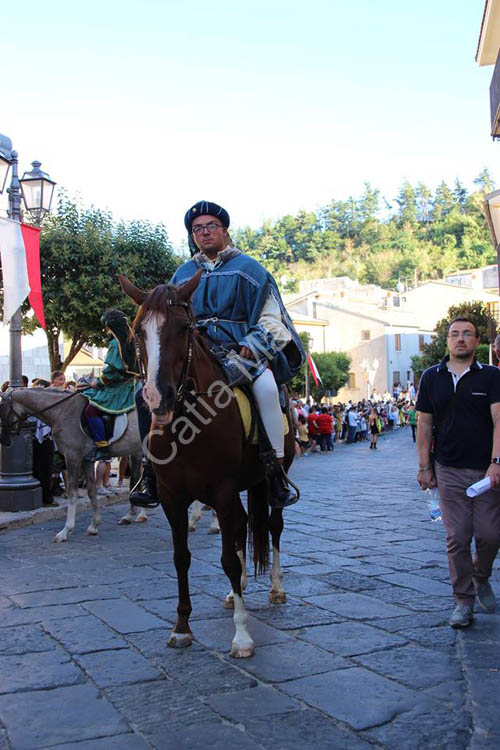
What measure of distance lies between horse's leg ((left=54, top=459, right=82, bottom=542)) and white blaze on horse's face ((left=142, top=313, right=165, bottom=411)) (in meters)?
4.78

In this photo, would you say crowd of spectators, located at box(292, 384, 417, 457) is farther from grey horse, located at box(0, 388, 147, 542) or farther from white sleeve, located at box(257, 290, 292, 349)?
white sleeve, located at box(257, 290, 292, 349)

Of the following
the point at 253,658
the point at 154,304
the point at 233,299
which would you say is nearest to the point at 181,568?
the point at 253,658

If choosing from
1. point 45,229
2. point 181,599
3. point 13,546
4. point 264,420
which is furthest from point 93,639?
point 45,229

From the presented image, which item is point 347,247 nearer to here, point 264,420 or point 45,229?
point 45,229

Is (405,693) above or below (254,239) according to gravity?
below

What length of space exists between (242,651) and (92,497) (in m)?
5.09

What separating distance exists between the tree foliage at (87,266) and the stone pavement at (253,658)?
12.0 meters

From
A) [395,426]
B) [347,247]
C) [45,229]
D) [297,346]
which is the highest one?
[347,247]

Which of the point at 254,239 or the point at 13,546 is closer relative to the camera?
the point at 13,546

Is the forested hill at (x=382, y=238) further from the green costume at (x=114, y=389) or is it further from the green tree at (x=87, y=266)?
the green costume at (x=114, y=389)

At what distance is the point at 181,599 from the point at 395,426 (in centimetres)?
4210

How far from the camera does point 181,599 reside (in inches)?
172

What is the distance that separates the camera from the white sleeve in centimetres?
481

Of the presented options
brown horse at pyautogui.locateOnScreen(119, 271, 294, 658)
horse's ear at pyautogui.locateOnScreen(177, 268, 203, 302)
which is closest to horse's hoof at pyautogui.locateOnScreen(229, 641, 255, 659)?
brown horse at pyautogui.locateOnScreen(119, 271, 294, 658)
